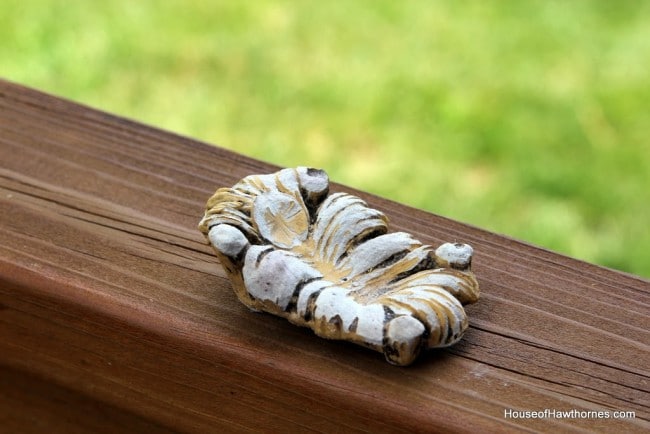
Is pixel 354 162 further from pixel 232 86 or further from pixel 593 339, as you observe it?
pixel 593 339

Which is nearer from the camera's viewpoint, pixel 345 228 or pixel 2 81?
pixel 345 228

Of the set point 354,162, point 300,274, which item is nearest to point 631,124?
point 354,162

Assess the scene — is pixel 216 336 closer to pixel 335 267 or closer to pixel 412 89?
pixel 335 267

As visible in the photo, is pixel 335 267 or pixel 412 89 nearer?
pixel 335 267

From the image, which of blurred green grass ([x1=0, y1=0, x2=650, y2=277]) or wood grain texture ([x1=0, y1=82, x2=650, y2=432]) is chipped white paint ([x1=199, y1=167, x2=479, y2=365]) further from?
blurred green grass ([x1=0, y1=0, x2=650, y2=277])

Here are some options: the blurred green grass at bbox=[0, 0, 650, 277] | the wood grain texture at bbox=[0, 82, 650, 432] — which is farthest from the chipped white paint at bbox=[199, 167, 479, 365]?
the blurred green grass at bbox=[0, 0, 650, 277]

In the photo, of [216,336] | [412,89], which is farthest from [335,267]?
[412,89]
